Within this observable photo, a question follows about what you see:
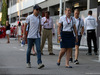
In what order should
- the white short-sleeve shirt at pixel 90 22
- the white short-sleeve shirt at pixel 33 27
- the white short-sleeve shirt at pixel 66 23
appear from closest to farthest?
the white short-sleeve shirt at pixel 33 27 < the white short-sleeve shirt at pixel 66 23 < the white short-sleeve shirt at pixel 90 22

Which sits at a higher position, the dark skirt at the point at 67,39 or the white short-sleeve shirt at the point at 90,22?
the white short-sleeve shirt at the point at 90,22

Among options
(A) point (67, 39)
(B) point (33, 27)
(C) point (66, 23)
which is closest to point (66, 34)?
(A) point (67, 39)

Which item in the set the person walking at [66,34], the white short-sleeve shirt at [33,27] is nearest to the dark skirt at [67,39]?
the person walking at [66,34]

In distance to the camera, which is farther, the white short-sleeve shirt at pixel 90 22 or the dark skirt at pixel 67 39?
the white short-sleeve shirt at pixel 90 22

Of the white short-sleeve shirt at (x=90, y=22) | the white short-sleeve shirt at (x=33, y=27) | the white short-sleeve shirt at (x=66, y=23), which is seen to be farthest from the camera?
the white short-sleeve shirt at (x=90, y=22)

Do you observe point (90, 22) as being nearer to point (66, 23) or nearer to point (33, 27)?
point (66, 23)

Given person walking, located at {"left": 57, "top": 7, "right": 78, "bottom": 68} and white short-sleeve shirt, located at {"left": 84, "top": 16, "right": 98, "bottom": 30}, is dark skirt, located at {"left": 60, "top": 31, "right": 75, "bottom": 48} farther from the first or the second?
white short-sleeve shirt, located at {"left": 84, "top": 16, "right": 98, "bottom": 30}

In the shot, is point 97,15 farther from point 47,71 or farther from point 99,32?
point 47,71

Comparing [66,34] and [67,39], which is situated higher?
[66,34]

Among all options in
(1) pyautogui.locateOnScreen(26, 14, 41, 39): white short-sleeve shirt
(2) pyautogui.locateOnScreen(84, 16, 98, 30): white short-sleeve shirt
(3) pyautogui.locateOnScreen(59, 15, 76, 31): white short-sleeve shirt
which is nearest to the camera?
(1) pyautogui.locateOnScreen(26, 14, 41, 39): white short-sleeve shirt

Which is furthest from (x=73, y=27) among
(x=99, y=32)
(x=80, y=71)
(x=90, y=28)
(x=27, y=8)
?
(x=27, y=8)

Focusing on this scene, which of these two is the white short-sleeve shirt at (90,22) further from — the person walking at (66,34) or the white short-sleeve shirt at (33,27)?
the white short-sleeve shirt at (33,27)

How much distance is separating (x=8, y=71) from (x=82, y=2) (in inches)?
857

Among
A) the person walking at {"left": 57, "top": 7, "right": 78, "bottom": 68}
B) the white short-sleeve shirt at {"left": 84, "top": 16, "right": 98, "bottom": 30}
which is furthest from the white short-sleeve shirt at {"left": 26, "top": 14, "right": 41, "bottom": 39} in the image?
the white short-sleeve shirt at {"left": 84, "top": 16, "right": 98, "bottom": 30}
